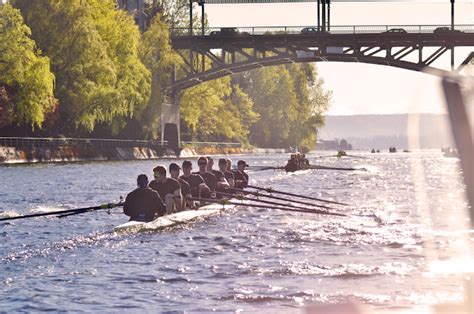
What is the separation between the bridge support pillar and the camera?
3521 inches

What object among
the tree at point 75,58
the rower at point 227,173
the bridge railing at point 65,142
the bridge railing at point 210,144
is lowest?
the rower at point 227,173

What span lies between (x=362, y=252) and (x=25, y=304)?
7421mm

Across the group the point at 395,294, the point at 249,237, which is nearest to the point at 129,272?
the point at 395,294

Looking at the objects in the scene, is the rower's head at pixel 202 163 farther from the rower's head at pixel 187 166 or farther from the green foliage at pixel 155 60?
the green foliage at pixel 155 60

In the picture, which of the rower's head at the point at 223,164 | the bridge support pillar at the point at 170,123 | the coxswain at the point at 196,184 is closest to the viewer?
the coxswain at the point at 196,184

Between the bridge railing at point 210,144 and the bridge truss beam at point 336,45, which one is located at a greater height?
the bridge truss beam at point 336,45

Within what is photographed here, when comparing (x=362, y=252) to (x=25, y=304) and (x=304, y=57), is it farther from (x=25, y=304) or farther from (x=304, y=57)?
(x=304, y=57)

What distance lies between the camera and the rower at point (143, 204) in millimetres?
21625

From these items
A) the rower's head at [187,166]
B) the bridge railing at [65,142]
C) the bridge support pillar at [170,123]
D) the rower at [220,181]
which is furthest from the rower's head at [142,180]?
the bridge support pillar at [170,123]

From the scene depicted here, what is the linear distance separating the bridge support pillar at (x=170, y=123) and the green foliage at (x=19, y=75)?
90.4 feet

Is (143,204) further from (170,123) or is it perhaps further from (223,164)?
(170,123)

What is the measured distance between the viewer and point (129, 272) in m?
15.9

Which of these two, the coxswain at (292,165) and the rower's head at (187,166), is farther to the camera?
the coxswain at (292,165)

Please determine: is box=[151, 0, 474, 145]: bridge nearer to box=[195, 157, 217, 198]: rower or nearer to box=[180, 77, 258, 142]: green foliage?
box=[180, 77, 258, 142]: green foliage
